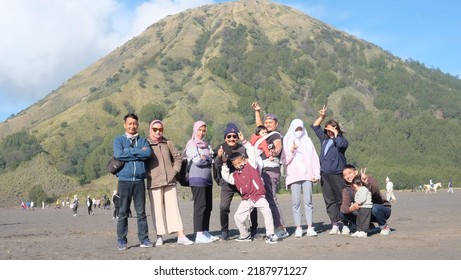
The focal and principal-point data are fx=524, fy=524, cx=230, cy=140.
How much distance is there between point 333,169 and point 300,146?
783 mm

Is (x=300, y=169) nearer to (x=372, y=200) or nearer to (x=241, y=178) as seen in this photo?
(x=241, y=178)

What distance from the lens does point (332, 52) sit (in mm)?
148375

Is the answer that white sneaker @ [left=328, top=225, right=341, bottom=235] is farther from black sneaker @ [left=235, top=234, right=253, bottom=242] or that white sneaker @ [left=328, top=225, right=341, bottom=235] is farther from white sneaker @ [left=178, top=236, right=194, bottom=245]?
white sneaker @ [left=178, top=236, right=194, bottom=245]

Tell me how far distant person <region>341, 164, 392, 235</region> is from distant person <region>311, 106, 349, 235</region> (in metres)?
0.17

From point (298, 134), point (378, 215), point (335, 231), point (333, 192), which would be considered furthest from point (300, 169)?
point (378, 215)

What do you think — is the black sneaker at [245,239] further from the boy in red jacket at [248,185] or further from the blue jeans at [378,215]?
the blue jeans at [378,215]

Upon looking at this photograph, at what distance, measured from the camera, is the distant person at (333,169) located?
32.1 ft

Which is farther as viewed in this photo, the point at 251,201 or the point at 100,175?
the point at 100,175

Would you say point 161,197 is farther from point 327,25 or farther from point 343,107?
point 327,25

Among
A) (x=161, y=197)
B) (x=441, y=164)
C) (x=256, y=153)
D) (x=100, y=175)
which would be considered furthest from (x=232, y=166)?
(x=441, y=164)

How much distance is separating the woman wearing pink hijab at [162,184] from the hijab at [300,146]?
2.07m

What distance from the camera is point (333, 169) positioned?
32.3 ft

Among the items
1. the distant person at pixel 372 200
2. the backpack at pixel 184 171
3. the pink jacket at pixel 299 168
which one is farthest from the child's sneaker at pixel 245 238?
the distant person at pixel 372 200

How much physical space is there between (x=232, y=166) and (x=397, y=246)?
310cm
